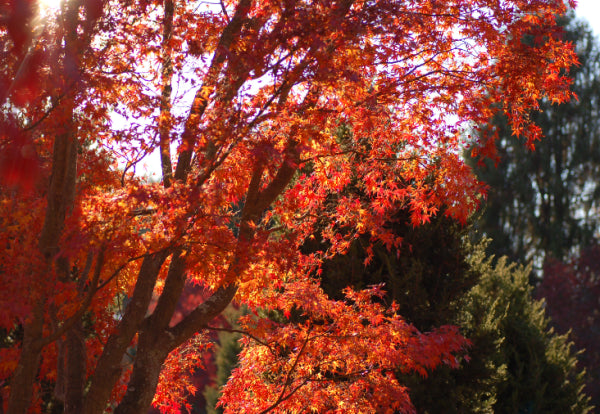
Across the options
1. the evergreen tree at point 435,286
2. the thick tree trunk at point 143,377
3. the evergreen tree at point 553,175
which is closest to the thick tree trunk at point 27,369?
the thick tree trunk at point 143,377

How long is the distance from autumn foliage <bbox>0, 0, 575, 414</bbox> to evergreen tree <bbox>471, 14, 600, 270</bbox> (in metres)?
19.9

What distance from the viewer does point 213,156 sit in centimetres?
453

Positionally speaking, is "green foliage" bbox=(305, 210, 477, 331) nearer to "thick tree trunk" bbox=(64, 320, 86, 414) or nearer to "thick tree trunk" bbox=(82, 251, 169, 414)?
"thick tree trunk" bbox=(82, 251, 169, 414)

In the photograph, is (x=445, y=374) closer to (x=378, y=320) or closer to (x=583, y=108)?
(x=378, y=320)

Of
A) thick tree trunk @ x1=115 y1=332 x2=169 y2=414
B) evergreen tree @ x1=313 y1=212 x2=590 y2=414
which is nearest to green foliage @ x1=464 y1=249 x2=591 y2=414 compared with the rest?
evergreen tree @ x1=313 y1=212 x2=590 y2=414

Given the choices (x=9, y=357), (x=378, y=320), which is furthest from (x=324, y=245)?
(x=9, y=357)

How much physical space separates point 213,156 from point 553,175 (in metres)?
23.6

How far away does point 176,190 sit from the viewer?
406cm

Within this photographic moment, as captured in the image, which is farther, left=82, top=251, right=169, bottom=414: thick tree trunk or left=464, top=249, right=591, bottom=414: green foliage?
left=464, top=249, right=591, bottom=414: green foliage

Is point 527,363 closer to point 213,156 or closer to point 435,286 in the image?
point 435,286

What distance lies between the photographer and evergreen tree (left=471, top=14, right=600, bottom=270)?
81.1 feet

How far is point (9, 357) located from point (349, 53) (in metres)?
4.09

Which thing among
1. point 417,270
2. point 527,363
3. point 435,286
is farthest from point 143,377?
point 527,363

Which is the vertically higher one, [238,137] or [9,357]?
[238,137]
